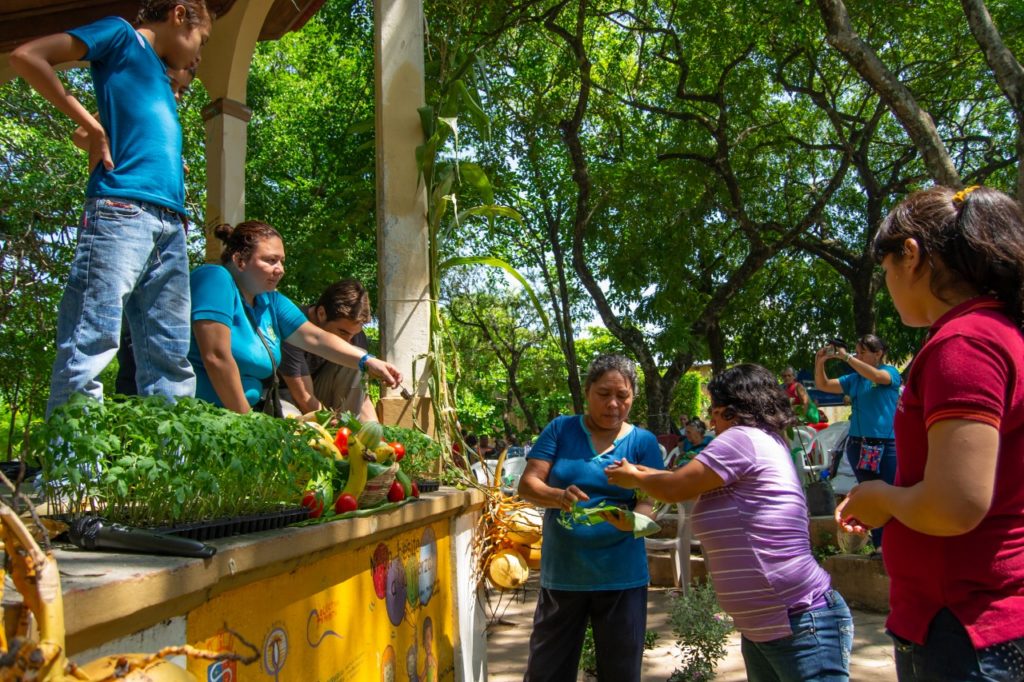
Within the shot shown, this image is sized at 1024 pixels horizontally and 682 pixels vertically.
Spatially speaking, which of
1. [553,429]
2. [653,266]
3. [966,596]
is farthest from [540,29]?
[966,596]

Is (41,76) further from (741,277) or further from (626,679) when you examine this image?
(741,277)

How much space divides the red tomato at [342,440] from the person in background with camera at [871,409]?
Result: 4.70 m

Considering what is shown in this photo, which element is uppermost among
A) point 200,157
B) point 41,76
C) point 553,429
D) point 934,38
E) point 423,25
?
point 934,38

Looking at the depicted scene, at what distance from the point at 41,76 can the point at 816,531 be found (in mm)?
7146

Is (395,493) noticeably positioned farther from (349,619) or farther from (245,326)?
(245,326)

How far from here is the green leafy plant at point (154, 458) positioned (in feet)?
5.60

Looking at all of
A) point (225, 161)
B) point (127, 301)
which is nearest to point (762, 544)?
point (127, 301)

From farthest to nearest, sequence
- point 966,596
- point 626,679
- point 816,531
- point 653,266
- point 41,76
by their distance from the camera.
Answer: point 653,266 < point 816,531 < point 626,679 < point 41,76 < point 966,596

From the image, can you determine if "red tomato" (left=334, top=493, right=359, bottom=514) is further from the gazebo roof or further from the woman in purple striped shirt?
the gazebo roof

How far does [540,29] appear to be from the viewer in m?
13.7

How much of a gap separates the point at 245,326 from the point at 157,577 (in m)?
1.91

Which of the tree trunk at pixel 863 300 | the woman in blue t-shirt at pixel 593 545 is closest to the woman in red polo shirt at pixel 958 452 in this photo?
the woman in blue t-shirt at pixel 593 545

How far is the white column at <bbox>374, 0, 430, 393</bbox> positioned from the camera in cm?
438

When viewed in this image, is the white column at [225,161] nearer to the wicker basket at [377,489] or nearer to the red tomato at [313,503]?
the wicker basket at [377,489]
